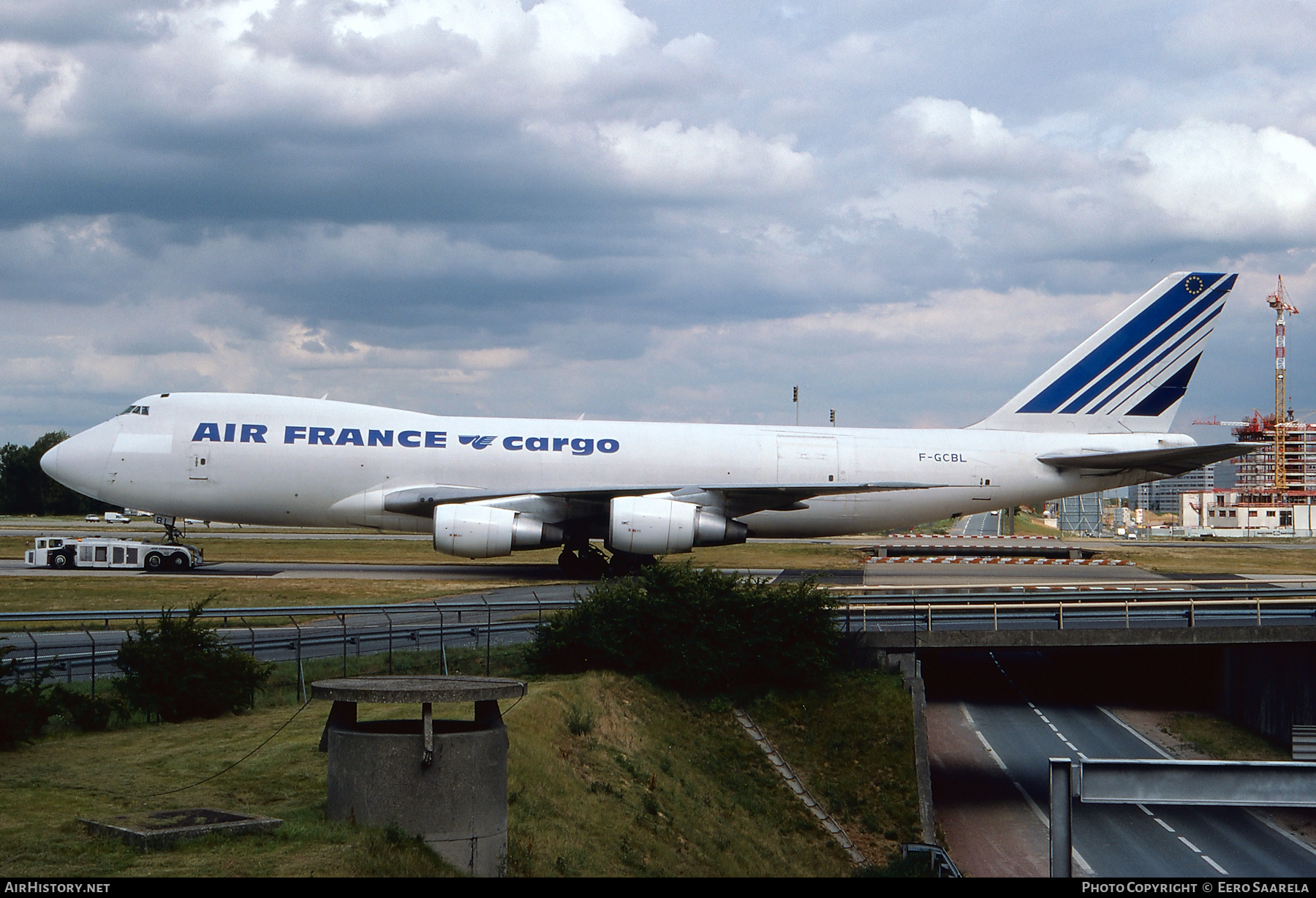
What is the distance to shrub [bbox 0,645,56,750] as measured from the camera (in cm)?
1636

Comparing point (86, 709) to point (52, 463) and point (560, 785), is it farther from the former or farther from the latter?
point (52, 463)

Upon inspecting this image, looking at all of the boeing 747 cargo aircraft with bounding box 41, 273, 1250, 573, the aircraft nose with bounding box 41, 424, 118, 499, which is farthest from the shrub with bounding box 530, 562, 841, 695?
the aircraft nose with bounding box 41, 424, 118, 499

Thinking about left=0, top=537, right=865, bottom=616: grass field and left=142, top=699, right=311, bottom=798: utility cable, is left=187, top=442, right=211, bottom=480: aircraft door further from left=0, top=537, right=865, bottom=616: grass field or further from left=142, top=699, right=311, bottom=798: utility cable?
left=142, top=699, right=311, bottom=798: utility cable

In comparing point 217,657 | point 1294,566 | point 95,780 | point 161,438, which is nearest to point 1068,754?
point 217,657

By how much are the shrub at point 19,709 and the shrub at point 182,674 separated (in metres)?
1.61

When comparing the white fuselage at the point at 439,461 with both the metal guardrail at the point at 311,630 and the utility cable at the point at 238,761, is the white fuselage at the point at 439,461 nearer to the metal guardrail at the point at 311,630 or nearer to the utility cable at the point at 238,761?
the metal guardrail at the point at 311,630

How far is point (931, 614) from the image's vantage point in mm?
28891

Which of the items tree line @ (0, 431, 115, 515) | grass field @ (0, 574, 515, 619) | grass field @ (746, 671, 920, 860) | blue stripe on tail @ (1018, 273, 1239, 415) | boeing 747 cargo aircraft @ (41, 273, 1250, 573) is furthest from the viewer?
tree line @ (0, 431, 115, 515)

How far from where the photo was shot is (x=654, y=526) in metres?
35.8

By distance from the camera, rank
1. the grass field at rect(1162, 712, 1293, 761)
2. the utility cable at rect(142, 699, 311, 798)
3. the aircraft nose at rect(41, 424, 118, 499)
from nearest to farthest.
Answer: the utility cable at rect(142, 699, 311, 798) → the grass field at rect(1162, 712, 1293, 761) → the aircraft nose at rect(41, 424, 118, 499)

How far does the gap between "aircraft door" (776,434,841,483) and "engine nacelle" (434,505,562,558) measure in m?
9.50

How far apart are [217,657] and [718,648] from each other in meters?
11.0

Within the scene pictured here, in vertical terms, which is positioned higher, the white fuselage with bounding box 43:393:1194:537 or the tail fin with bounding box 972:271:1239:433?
the tail fin with bounding box 972:271:1239:433

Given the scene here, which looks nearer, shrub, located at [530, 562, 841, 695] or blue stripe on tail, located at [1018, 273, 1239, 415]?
shrub, located at [530, 562, 841, 695]
